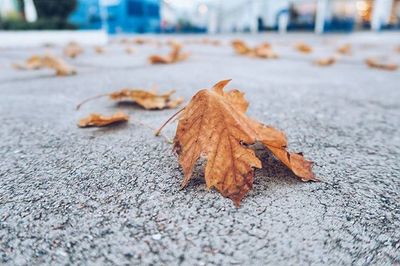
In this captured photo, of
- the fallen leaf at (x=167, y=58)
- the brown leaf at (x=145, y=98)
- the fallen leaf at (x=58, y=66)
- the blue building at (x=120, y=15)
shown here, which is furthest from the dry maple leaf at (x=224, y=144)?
the blue building at (x=120, y=15)

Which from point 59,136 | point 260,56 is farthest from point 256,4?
point 59,136

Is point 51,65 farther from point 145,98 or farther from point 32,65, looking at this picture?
point 145,98

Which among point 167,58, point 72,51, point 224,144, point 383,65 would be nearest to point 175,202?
point 224,144

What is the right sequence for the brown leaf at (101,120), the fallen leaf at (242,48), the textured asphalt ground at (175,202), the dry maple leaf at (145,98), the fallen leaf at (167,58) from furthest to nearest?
1. the fallen leaf at (242,48)
2. the fallen leaf at (167,58)
3. the dry maple leaf at (145,98)
4. the brown leaf at (101,120)
5. the textured asphalt ground at (175,202)

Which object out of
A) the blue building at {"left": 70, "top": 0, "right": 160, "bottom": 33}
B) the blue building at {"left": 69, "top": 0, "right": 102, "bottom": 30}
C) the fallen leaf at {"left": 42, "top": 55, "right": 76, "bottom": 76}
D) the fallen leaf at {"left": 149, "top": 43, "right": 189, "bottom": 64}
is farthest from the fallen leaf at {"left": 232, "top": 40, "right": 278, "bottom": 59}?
the blue building at {"left": 69, "top": 0, "right": 102, "bottom": 30}

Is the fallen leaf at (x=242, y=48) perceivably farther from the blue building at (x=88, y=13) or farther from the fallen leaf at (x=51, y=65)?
the blue building at (x=88, y=13)

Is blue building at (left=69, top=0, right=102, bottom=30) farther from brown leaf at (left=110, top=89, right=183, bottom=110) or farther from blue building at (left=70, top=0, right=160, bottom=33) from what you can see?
brown leaf at (left=110, top=89, right=183, bottom=110)
